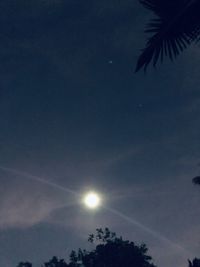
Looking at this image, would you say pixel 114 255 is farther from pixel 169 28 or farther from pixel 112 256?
pixel 169 28

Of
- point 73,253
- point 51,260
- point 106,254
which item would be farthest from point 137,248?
point 51,260

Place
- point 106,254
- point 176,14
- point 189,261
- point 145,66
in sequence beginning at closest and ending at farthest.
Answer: point 176,14 → point 145,66 → point 189,261 → point 106,254

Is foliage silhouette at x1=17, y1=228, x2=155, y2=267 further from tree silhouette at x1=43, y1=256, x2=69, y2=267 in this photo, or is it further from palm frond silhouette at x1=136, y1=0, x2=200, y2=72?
palm frond silhouette at x1=136, y1=0, x2=200, y2=72

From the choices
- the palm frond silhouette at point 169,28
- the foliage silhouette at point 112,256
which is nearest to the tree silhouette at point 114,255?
the foliage silhouette at point 112,256

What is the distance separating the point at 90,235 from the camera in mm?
37625

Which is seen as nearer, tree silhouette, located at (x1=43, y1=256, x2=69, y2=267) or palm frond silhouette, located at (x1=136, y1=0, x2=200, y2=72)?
palm frond silhouette, located at (x1=136, y1=0, x2=200, y2=72)

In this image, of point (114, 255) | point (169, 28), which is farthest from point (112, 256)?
point (169, 28)

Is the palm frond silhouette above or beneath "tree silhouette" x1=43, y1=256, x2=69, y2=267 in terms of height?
beneath

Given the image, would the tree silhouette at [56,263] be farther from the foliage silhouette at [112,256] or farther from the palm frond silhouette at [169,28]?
the palm frond silhouette at [169,28]

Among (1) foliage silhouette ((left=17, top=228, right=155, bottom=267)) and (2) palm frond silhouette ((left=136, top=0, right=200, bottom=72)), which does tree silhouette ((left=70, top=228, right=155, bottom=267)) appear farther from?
(2) palm frond silhouette ((left=136, top=0, right=200, bottom=72))

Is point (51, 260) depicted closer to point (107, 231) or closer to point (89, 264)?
point (89, 264)

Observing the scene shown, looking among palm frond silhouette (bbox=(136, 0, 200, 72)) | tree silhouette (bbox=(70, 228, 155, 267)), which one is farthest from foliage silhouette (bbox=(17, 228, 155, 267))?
palm frond silhouette (bbox=(136, 0, 200, 72))

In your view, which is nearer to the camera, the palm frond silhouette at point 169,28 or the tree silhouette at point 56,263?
the palm frond silhouette at point 169,28

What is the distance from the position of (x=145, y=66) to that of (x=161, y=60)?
0.87 feet
